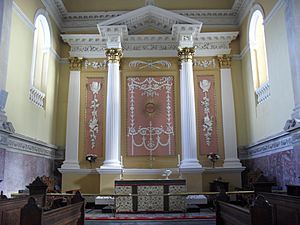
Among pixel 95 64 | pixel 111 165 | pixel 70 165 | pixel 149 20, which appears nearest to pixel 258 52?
pixel 149 20

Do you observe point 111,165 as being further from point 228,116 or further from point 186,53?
point 186,53

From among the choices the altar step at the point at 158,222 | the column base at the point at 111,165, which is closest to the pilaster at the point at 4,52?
the altar step at the point at 158,222

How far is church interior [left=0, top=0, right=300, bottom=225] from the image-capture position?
1007 centimetres

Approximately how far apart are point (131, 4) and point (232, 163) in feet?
21.4

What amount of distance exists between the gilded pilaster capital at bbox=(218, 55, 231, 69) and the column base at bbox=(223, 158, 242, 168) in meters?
3.16

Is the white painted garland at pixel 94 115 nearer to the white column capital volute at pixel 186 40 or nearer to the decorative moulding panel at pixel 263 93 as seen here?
the white column capital volute at pixel 186 40

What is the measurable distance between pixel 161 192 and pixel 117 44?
5.01 meters

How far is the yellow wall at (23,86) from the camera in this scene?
841 cm

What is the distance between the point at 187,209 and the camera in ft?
30.1

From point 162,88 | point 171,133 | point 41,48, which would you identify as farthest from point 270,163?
point 41,48

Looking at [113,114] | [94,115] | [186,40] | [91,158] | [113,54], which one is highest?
[186,40]

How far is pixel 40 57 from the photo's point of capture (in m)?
11.0

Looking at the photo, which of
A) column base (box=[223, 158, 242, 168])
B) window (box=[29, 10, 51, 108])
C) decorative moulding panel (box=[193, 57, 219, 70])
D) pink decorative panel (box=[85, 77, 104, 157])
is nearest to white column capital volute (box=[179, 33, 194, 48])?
decorative moulding panel (box=[193, 57, 219, 70])

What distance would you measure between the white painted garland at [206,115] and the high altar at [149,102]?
3cm
